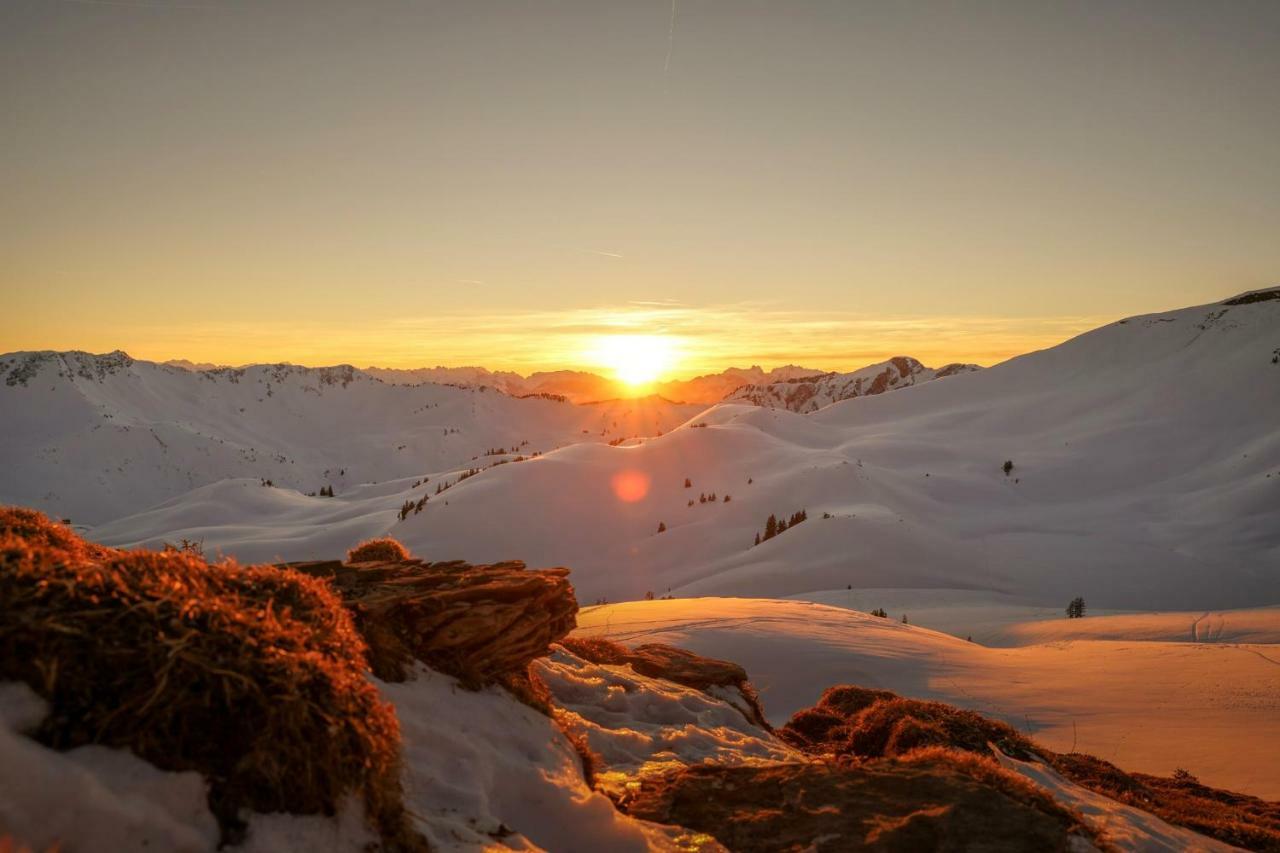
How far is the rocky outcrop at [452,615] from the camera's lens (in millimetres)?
4957

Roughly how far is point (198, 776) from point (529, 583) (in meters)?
3.54

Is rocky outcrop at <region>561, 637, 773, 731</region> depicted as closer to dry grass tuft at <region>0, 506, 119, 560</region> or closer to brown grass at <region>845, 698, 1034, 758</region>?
brown grass at <region>845, 698, 1034, 758</region>

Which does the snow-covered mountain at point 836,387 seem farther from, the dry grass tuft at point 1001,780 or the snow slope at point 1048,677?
the dry grass tuft at point 1001,780

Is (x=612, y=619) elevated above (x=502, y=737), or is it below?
below

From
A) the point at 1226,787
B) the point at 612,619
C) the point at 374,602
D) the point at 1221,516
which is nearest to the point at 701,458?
the point at 1221,516

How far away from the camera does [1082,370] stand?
200 ft

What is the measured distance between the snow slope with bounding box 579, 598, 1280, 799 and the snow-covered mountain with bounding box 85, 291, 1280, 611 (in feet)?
37.3

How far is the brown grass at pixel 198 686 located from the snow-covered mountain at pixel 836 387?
125091mm

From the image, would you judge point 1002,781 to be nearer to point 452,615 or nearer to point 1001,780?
point 1001,780

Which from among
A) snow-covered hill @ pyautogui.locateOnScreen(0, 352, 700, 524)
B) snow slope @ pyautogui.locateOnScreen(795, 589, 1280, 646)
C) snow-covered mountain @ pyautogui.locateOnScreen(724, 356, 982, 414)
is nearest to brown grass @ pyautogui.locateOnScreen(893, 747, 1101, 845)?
snow slope @ pyautogui.locateOnScreen(795, 589, 1280, 646)

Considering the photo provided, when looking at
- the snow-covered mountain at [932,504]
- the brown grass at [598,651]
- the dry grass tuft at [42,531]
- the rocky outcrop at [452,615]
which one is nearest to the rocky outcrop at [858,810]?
the rocky outcrop at [452,615]

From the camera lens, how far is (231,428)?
8769cm

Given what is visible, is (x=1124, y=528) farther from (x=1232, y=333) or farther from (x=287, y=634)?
(x=287, y=634)

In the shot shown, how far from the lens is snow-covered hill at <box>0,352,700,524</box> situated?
61.7 m
